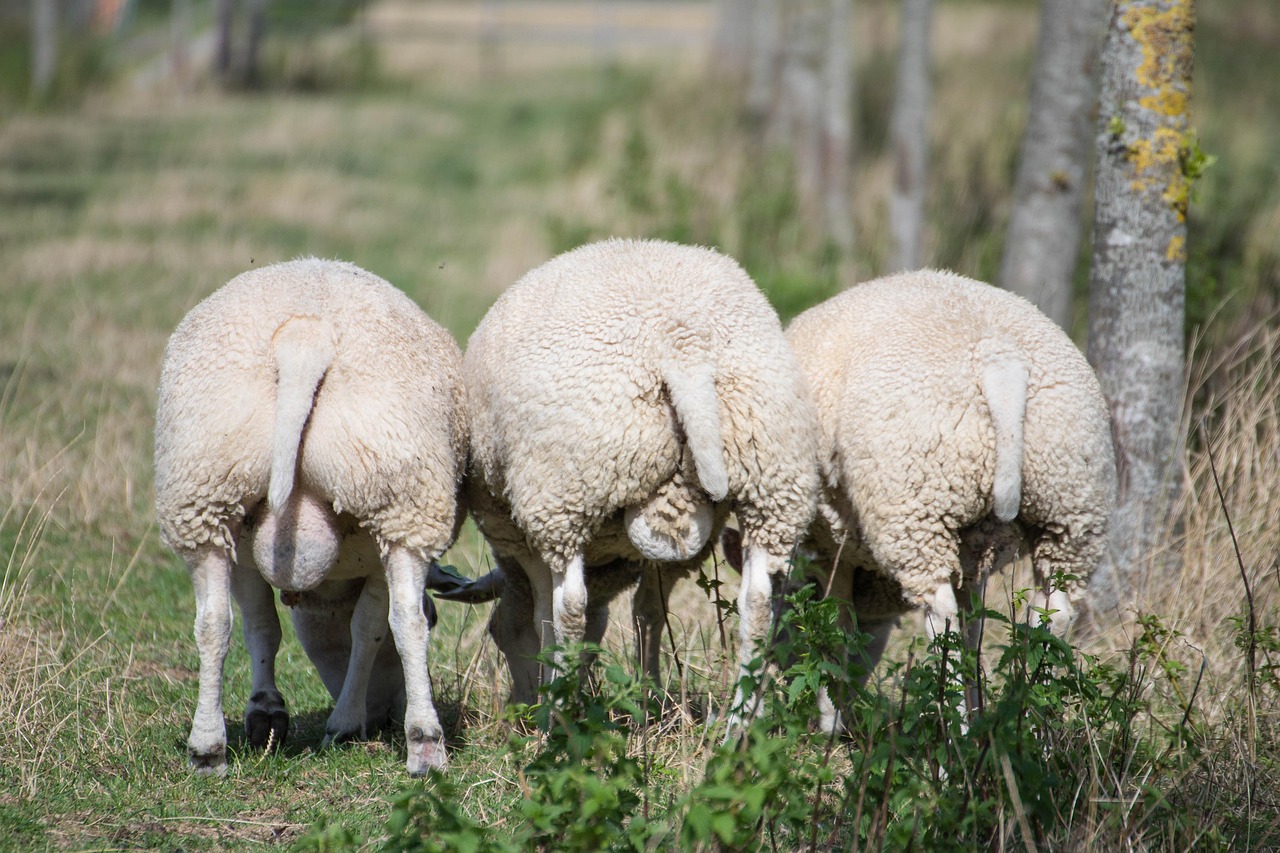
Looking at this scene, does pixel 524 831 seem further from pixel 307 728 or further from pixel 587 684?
pixel 307 728

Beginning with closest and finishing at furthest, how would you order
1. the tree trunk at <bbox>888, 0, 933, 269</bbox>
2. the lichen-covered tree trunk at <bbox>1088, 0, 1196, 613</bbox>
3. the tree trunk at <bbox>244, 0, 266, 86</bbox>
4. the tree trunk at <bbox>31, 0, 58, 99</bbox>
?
the lichen-covered tree trunk at <bbox>1088, 0, 1196, 613</bbox>, the tree trunk at <bbox>888, 0, 933, 269</bbox>, the tree trunk at <bbox>31, 0, 58, 99</bbox>, the tree trunk at <bbox>244, 0, 266, 86</bbox>

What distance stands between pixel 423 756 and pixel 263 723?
66 cm

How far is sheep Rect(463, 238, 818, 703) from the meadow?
1.24ft

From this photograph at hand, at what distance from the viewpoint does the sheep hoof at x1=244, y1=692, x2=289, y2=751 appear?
4.14 metres

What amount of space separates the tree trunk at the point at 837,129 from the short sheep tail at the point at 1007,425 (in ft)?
21.2

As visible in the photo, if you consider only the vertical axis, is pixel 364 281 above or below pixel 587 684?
above

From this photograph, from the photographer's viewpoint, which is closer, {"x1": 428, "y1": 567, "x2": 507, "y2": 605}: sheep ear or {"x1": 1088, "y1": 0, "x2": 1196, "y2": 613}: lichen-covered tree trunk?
{"x1": 428, "y1": 567, "x2": 507, "y2": 605}: sheep ear

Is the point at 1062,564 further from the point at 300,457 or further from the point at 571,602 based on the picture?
the point at 300,457

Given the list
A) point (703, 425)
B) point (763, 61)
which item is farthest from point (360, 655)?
point (763, 61)

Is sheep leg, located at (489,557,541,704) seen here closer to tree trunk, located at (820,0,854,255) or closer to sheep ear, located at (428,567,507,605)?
sheep ear, located at (428,567,507,605)

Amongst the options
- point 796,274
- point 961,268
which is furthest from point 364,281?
point 961,268

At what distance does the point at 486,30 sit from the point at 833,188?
62.2ft

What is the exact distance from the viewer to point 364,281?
4.21 metres

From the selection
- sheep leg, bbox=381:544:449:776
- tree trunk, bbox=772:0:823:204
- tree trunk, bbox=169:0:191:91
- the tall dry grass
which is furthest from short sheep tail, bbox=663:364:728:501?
tree trunk, bbox=169:0:191:91
